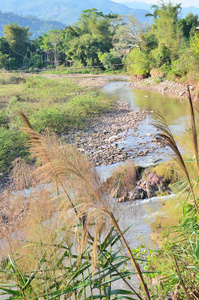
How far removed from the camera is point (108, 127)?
881 cm

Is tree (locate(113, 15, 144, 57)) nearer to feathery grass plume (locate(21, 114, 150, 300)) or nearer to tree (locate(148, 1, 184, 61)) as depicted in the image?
tree (locate(148, 1, 184, 61))

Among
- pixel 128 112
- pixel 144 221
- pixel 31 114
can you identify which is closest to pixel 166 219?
pixel 144 221

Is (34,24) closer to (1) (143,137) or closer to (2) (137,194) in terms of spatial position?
(1) (143,137)

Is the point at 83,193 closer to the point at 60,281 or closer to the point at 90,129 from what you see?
the point at 60,281

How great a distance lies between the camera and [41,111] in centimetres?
866

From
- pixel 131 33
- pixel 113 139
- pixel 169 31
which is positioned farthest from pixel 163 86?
pixel 113 139

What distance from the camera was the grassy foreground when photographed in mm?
6293

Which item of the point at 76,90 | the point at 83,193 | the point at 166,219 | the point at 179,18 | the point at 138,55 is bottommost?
the point at 166,219

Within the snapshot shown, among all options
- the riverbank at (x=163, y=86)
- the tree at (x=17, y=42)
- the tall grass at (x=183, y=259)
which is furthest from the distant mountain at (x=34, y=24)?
the tall grass at (x=183, y=259)

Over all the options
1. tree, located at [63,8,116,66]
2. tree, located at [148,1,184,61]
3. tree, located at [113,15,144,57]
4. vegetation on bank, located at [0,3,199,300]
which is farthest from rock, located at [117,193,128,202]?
tree, located at [63,8,116,66]

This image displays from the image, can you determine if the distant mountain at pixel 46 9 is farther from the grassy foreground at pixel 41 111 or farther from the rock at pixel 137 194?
the rock at pixel 137 194

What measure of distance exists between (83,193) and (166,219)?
7.19 feet

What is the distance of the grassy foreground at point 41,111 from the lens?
6.29m

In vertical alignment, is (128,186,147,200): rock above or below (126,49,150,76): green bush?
below
